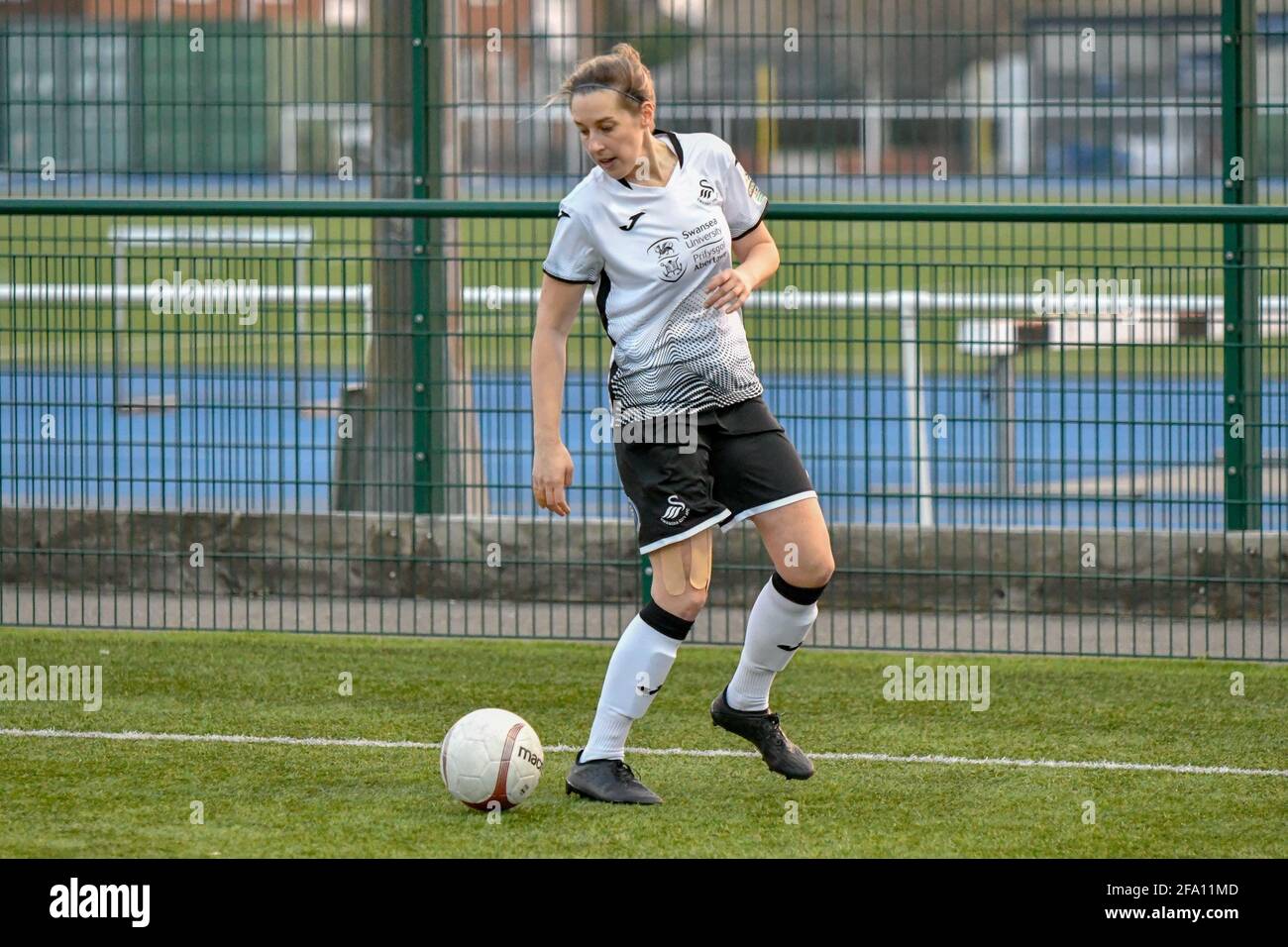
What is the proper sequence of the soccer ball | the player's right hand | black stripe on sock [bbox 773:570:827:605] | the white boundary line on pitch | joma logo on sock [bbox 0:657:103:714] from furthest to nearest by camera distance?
joma logo on sock [bbox 0:657:103:714], the white boundary line on pitch, black stripe on sock [bbox 773:570:827:605], the player's right hand, the soccer ball

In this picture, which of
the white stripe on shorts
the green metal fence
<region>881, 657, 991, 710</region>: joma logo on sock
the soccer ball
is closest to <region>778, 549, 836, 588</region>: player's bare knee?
the white stripe on shorts

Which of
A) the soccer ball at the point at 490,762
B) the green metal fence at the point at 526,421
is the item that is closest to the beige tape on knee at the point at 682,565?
the soccer ball at the point at 490,762

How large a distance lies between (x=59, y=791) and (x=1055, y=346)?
4.56 meters

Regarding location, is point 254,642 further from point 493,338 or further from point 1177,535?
point 1177,535

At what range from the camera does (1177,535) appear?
26.5ft

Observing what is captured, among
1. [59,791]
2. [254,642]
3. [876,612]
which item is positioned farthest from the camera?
[876,612]

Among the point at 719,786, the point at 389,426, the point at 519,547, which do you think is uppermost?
the point at 389,426

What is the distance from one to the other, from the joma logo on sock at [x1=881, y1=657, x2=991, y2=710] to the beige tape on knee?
70.9 inches

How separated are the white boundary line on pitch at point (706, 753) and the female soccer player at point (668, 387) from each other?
0.68m

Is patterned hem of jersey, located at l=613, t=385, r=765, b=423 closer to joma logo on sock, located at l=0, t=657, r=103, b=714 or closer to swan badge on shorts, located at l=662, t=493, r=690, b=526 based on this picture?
swan badge on shorts, located at l=662, t=493, r=690, b=526

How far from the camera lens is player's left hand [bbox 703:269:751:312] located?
5.19 meters

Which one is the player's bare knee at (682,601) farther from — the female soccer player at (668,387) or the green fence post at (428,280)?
the green fence post at (428,280)

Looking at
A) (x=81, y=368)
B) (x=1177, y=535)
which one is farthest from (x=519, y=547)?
Result: (x=1177, y=535)

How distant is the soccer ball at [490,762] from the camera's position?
5.16m
